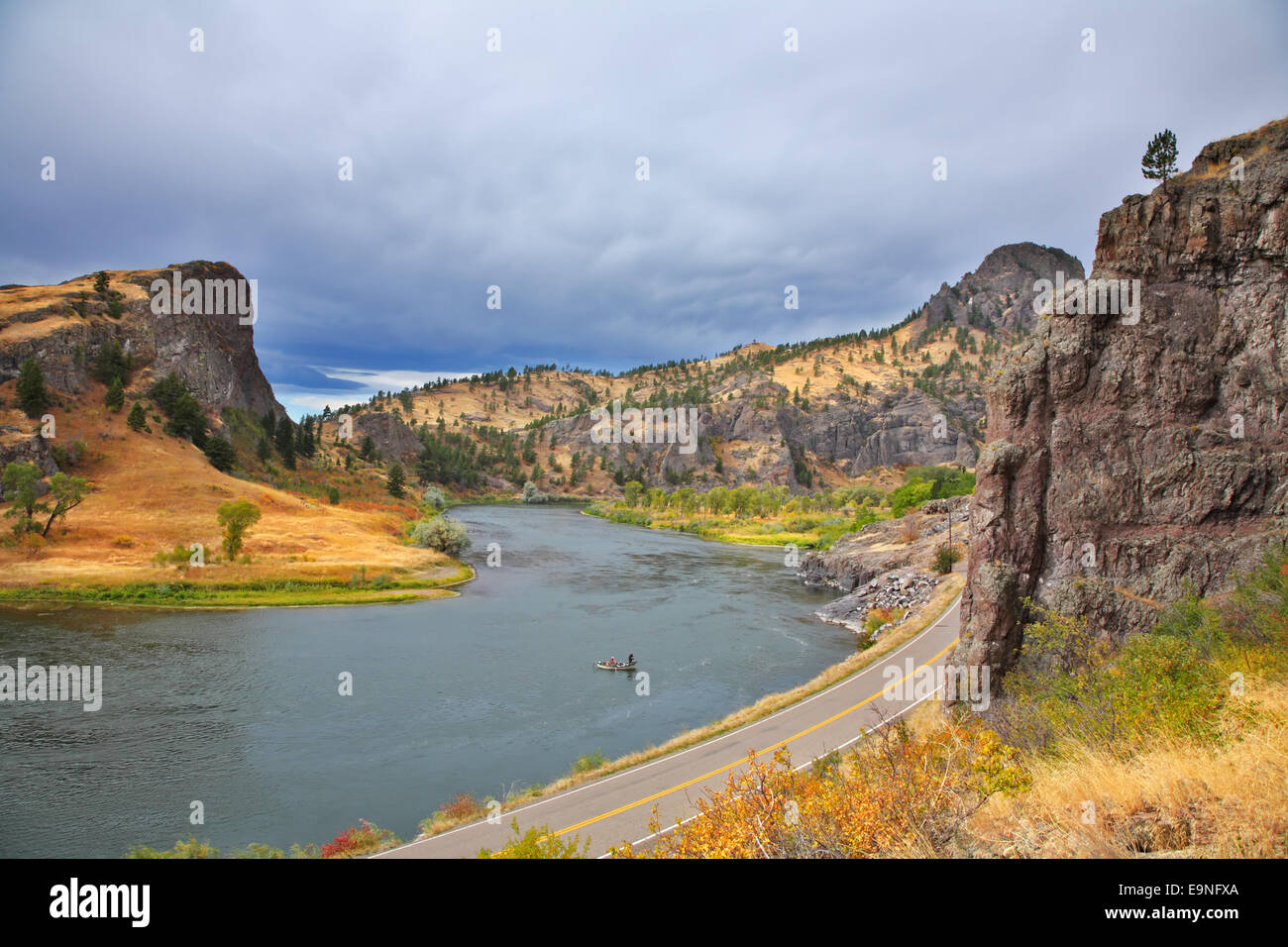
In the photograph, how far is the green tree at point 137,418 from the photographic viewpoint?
81.2 m

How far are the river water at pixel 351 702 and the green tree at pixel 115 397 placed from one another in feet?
168

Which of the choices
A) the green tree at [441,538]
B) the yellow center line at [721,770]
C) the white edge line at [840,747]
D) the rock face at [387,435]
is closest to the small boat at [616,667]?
the yellow center line at [721,770]

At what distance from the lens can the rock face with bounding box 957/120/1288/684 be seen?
648 inches

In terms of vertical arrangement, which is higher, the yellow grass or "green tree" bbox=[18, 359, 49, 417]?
"green tree" bbox=[18, 359, 49, 417]

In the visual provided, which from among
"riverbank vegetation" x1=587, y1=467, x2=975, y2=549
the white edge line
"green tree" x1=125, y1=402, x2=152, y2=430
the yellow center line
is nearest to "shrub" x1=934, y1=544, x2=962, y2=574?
the yellow center line

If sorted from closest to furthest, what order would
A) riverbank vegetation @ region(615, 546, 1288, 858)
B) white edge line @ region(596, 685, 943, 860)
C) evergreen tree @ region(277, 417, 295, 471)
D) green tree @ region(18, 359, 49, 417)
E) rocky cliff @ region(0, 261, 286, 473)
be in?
riverbank vegetation @ region(615, 546, 1288, 858) < white edge line @ region(596, 685, 943, 860) < green tree @ region(18, 359, 49, 417) < rocky cliff @ region(0, 261, 286, 473) < evergreen tree @ region(277, 417, 295, 471)

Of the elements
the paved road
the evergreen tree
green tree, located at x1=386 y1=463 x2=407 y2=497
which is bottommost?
the paved road

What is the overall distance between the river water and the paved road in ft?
13.4

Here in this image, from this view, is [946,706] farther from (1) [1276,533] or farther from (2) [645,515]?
(2) [645,515]

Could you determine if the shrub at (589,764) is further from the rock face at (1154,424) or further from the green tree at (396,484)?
→ the green tree at (396,484)

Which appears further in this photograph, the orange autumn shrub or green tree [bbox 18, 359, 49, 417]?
green tree [bbox 18, 359, 49, 417]

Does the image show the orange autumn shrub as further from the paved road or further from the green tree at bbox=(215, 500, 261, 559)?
the green tree at bbox=(215, 500, 261, 559)

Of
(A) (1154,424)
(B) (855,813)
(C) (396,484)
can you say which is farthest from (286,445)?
(B) (855,813)
